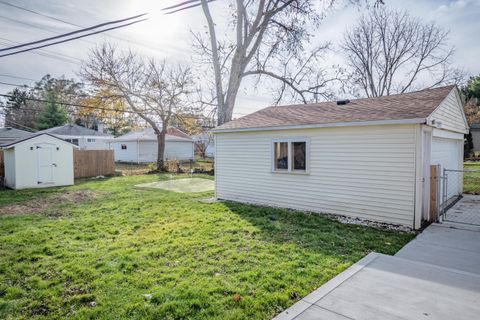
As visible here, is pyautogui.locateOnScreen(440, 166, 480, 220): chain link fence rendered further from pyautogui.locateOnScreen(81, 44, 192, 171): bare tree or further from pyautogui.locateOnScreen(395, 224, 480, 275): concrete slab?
pyautogui.locateOnScreen(81, 44, 192, 171): bare tree

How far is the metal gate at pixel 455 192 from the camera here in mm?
6949

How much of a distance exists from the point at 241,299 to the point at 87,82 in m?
19.9

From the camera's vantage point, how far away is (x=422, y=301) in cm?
331

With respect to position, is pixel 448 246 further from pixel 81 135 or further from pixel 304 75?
pixel 81 135

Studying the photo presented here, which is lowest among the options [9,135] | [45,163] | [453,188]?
[453,188]

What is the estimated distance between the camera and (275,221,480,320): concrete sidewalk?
3.10m

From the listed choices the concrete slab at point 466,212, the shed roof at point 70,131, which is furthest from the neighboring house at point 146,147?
the concrete slab at point 466,212

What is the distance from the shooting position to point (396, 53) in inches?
987

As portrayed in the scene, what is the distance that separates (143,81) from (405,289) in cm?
1989

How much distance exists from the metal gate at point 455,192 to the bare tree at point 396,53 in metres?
13.3

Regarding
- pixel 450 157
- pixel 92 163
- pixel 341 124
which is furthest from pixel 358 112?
pixel 92 163

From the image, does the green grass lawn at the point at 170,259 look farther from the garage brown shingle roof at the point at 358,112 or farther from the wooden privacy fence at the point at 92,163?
the wooden privacy fence at the point at 92,163

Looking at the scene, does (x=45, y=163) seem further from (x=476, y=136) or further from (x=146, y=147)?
(x=476, y=136)

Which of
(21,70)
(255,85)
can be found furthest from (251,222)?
(21,70)
